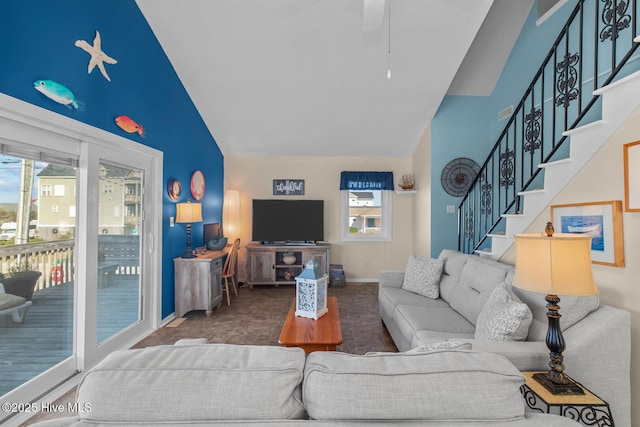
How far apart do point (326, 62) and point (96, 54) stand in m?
2.30

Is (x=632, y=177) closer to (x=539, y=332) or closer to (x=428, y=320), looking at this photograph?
(x=539, y=332)

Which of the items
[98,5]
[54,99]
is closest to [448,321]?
[54,99]

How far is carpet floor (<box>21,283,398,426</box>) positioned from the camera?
9.93 feet

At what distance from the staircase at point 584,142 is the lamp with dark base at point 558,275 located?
0.90 metres

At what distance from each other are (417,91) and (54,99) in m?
3.81

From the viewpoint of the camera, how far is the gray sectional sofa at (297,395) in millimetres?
766

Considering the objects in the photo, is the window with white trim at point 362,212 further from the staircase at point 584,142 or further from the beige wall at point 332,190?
the staircase at point 584,142

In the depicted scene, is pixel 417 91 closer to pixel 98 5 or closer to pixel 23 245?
pixel 98 5

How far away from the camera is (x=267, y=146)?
17.5 feet

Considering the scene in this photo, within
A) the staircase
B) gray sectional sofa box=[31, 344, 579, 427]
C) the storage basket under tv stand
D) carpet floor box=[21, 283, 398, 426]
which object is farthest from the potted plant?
the staircase

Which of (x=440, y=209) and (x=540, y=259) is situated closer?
(x=540, y=259)

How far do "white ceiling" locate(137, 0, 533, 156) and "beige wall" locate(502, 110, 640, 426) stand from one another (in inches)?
80.9

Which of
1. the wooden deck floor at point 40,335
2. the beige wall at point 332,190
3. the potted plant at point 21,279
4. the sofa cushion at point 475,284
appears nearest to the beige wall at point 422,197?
the beige wall at point 332,190

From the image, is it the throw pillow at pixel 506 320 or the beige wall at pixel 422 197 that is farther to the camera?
the beige wall at pixel 422 197
